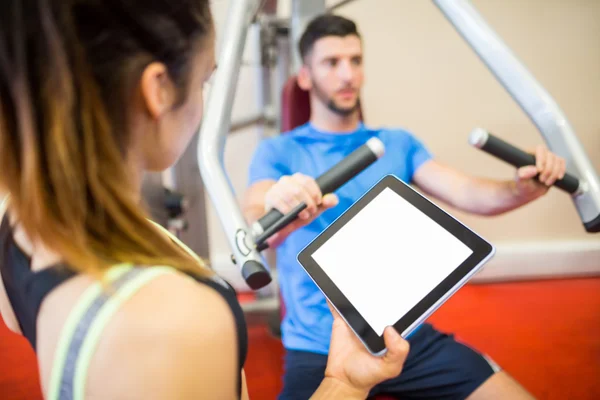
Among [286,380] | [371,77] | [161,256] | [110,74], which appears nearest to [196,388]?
[161,256]

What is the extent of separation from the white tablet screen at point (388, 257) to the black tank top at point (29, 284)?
0.75 feet

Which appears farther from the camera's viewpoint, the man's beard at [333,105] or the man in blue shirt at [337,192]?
the man's beard at [333,105]

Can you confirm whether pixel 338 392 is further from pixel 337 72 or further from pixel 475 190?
pixel 337 72

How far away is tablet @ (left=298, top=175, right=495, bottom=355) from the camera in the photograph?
50 cm

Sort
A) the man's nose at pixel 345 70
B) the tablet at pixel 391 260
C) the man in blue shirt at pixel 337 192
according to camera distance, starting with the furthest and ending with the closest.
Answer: the man's nose at pixel 345 70 → the man in blue shirt at pixel 337 192 → the tablet at pixel 391 260

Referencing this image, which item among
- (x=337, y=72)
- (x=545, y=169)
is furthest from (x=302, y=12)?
(x=545, y=169)

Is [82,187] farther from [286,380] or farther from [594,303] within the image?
[594,303]

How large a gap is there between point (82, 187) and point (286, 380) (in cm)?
65

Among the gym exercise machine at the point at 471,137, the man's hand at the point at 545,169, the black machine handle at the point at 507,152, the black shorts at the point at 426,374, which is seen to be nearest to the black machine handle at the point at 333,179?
the gym exercise machine at the point at 471,137

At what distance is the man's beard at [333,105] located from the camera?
1.05 m

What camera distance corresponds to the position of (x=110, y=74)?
0.31m

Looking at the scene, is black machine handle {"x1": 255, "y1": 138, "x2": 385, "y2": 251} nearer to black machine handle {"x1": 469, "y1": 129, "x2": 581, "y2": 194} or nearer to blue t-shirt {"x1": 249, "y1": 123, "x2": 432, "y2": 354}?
black machine handle {"x1": 469, "y1": 129, "x2": 581, "y2": 194}

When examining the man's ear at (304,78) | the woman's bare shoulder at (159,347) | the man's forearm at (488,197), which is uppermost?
the man's ear at (304,78)

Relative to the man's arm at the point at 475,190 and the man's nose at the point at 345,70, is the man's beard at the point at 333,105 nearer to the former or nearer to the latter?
the man's nose at the point at 345,70
